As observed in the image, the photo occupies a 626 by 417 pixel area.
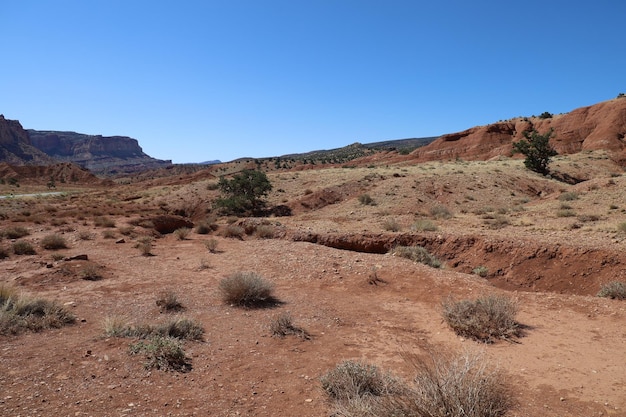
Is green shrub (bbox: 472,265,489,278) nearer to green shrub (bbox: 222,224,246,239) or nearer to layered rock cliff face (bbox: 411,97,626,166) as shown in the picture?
green shrub (bbox: 222,224,246,239)

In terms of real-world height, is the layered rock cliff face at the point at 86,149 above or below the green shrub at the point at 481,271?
above

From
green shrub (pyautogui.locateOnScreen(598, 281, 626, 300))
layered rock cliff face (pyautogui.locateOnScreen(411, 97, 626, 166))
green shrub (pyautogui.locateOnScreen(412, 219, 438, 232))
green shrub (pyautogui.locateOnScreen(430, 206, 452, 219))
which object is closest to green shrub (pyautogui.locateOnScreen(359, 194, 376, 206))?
green shrub (pyautogui.locateOnScreen(430, 206, 452, 219))

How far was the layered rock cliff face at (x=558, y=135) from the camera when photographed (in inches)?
1828

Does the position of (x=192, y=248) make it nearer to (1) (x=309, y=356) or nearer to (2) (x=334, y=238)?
(2) (x=334, y=238)

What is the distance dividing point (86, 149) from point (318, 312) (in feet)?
672

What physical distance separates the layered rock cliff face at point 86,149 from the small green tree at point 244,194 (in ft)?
495

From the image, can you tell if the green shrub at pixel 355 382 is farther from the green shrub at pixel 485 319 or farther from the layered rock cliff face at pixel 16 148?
the layered rock cliff face at pixel 16 148

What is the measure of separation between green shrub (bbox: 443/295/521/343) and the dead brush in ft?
8.46

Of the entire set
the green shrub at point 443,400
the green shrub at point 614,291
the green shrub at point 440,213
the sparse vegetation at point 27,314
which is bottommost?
the green shrub at point 614,291

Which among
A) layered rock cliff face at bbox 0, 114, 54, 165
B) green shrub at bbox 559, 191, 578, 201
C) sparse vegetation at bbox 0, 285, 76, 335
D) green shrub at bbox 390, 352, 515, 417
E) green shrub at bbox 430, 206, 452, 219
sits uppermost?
layered rock cliff face at bbox 0, 114, 54, 165

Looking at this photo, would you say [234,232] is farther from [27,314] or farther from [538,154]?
[538,154]

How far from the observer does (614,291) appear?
7.57 m

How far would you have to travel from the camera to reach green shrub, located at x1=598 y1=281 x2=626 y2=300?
746 centimetres

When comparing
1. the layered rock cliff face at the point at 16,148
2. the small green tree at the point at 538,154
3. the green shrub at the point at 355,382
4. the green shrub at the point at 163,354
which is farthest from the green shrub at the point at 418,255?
the layered rock cliff face at the point at 16,148
